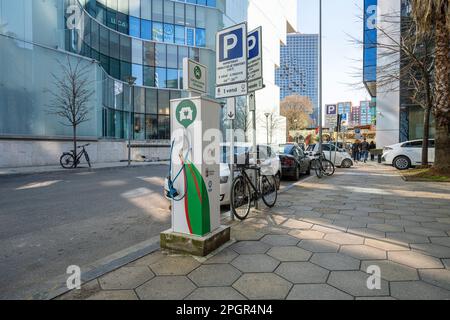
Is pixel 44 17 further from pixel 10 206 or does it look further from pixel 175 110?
pixel 175 110

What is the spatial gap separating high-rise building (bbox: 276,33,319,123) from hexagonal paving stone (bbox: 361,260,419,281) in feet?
210

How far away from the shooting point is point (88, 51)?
22.4 meters

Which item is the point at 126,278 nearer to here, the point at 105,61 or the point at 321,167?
the point at 321,167

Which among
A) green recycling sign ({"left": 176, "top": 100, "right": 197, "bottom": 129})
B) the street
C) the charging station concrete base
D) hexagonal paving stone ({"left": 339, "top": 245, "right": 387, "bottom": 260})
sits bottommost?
the street

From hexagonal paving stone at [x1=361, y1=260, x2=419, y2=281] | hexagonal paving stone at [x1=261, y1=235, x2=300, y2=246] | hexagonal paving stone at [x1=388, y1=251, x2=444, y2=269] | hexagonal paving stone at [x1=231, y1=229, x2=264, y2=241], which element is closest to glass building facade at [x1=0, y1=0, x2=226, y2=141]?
hexagonal paving stone at [x1=231, y1=229, x2=264, y2=241]

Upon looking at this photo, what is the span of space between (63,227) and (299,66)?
247 ft

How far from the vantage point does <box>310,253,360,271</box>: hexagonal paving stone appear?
344 cm

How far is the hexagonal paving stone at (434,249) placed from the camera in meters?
3.77

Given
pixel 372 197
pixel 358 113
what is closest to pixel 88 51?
pixel 372 197

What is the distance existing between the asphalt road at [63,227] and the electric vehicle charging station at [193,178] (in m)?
0.94

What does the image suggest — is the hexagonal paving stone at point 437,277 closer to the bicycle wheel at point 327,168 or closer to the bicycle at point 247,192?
the bicycle at point 247,192

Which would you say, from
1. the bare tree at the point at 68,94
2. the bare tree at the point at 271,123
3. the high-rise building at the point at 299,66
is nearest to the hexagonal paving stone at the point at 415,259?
the bare tree at the point at 68,94

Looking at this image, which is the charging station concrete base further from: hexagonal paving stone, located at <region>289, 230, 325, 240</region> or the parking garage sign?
the parking garage sign

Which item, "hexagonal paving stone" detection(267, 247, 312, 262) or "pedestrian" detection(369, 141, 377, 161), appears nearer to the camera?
"hexagonal paving stone" detection(267, 247, 312, 262)
